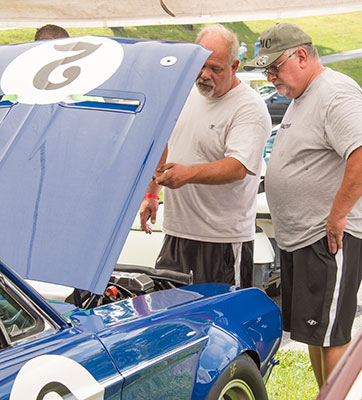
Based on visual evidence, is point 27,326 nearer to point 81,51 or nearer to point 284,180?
point 81,51

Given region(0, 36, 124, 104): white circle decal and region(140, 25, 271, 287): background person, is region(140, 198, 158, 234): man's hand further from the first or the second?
region(0, 36, 124, 104): white circle decal

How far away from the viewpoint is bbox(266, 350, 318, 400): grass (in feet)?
11.7

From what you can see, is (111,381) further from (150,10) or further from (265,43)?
(150,10)

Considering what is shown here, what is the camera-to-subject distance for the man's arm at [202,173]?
309 cm

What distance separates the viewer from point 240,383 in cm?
266

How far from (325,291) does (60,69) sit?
5.04ft

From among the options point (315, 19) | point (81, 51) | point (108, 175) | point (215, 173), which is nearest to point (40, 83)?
point (81, 51)

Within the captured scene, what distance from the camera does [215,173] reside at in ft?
10.6

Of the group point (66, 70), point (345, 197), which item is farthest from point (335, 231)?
point (66, 70)

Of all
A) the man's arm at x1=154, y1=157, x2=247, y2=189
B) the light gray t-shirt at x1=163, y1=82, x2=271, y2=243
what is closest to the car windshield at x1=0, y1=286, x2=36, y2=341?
the man's arm at x1=154, y1=157, x2=247, y2=189

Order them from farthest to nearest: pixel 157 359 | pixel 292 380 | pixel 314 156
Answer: pixel 292 380 → pixel 314 156 → pixel 157 359

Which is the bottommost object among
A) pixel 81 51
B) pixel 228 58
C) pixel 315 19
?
pixel 315 19

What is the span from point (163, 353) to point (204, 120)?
5.25 feet

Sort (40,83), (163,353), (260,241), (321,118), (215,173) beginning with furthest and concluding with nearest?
1. (260,241)
2. (215,173)
3. (321,118)
4. (40,83)
5. (163,353)
